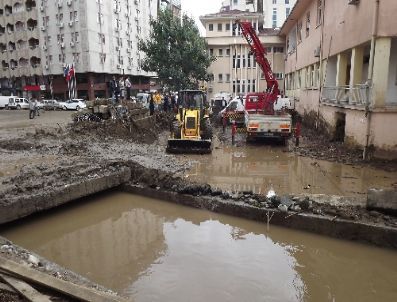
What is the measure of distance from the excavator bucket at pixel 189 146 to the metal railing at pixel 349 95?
6005 mm

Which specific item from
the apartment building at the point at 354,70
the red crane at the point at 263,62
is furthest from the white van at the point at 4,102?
the apartment building at the point at 354,70

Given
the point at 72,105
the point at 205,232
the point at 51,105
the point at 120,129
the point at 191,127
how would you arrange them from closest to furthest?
the point at 205,232 < the point at 191,127 < the point at 120,129 < the point at 72,105 < the point at 51,105

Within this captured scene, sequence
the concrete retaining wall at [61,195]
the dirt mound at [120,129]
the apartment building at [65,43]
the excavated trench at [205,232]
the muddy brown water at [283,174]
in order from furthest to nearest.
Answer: the apartment building at [65,43]
the dirt mound at [120,129]
the muddy brown water at [283,174]
the concrete retaining wall at [61,195]
the excavated trench at [205,232]

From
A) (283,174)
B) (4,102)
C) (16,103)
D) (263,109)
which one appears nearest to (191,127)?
(283,174)

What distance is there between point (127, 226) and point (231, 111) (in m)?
15.7

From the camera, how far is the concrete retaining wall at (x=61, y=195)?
6.97 metres

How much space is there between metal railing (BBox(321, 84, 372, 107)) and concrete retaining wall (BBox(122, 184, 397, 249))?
708 centimetres

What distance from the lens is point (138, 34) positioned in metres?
54.0

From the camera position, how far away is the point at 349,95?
→ 14.1 meters

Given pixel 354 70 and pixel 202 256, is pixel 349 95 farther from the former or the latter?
pixel 202 256

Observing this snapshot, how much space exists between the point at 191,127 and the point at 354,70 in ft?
23.8

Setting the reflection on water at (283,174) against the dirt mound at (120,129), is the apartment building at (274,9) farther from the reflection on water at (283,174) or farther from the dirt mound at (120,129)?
the reflection on water at (283,174)

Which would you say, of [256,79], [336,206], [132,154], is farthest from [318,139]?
[256,79]

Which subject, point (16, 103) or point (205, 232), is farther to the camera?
point (16, 103)
